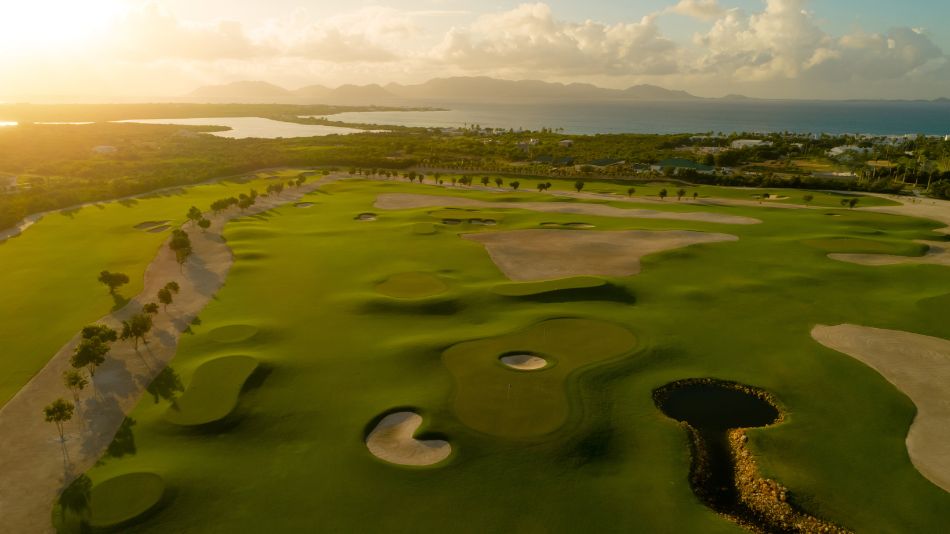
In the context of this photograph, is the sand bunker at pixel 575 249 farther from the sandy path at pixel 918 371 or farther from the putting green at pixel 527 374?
the sandy path at pixel 918 371

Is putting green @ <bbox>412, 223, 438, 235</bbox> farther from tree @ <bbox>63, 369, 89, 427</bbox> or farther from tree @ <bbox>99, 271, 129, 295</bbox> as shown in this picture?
tree @ <bbox>63, 369, 89, 427</bbox>

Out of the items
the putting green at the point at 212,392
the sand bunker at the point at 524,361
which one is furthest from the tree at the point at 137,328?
the sand bunker at the point at 524,361

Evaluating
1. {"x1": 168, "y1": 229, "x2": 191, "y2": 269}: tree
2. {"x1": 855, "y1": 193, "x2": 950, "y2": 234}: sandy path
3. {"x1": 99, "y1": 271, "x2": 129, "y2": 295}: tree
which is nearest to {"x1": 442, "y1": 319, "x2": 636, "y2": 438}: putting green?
{"x1": 99, "y1": 271, "x2": 129, "y2": 295}: tree

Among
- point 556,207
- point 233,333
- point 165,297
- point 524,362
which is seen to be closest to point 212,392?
point 233,333

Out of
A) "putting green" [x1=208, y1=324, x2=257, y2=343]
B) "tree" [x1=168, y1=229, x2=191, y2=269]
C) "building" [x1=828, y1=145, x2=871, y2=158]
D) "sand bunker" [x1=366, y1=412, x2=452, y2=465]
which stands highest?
"building" [x1=828, y1=145, x2=871, y2=158]

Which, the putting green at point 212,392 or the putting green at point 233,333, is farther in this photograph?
the putting green at point 233,333

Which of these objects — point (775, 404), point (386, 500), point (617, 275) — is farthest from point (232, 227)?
point (775, 404)

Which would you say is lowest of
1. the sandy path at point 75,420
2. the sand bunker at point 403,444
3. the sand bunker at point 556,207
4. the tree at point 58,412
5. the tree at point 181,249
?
the sandy path at point 75,420

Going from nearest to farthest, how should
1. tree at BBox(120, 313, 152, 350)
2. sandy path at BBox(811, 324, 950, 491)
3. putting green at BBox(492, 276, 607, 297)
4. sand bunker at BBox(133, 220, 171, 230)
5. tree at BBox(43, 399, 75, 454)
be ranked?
sandy path at BBox(811, 324, 950, 491)
tree at BBox(43, 399, 75, 454)
tree at BBox(120, 313, 152, 350)
putting green at BBox(492, 276, 607, 297)
sand bunker at BBox(133, 220, 171, 230)

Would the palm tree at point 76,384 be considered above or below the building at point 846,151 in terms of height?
below
